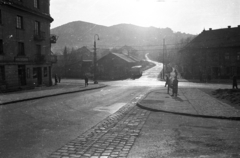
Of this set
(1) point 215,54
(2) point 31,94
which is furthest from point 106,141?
(1) point 215,54

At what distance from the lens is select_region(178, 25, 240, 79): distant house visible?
4415 cm

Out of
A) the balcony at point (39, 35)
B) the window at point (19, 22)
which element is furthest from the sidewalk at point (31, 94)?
the window at point (19, 22)

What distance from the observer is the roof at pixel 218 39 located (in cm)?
4541

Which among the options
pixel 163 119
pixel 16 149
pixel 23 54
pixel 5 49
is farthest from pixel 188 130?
pixel 23 54

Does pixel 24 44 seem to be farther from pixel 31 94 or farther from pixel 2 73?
pixel 31 94

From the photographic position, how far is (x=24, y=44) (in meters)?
26.5

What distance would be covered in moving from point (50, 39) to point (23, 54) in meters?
7.18

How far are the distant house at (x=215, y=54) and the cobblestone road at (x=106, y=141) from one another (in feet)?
125

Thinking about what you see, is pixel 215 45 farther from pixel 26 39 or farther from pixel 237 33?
pixel 26 39

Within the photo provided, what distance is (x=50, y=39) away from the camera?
32875 millimetres

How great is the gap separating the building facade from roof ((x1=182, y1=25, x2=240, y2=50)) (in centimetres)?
3293

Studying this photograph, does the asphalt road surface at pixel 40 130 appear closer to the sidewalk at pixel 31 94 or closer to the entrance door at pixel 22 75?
the sidewalk at pixel 31 94

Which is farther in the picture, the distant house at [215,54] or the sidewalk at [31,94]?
the distant house at [215,54]

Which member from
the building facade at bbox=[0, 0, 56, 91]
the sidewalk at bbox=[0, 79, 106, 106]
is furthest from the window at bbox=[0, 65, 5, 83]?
the sidewalk at bbox=[0, 79, 106, 106]
